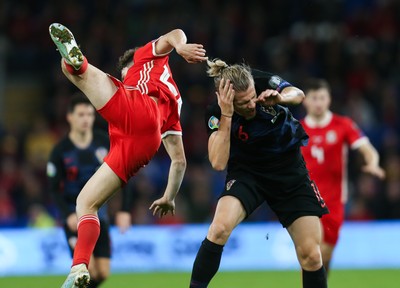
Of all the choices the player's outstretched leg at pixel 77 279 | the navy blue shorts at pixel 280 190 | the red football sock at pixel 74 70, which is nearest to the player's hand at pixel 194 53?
the red football sock at pixel 74 70

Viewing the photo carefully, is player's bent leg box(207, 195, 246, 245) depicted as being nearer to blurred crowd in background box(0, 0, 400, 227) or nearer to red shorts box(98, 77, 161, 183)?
red shorts box(98, 77, 161, 183)

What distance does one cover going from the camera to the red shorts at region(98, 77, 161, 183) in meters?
6.08

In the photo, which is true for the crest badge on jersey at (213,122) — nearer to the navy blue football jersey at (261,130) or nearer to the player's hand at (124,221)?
the navy blue football jersey at (261,130)

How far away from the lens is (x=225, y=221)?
6180 millimetres

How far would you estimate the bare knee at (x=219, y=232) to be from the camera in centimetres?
618

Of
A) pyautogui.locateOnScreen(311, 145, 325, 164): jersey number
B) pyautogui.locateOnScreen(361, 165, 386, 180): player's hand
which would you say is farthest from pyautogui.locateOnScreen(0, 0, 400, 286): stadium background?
pyautogui.locateOnScreen(361, 165, 386, 180): player's hand

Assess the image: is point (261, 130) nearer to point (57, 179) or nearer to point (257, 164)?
point (257, 164)

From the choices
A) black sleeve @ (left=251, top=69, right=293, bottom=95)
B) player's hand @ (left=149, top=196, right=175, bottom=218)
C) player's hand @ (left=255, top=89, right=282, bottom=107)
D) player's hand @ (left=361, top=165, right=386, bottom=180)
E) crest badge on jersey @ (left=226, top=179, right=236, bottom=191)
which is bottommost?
player's hand @ (left=149, top=196, right=175, bottom=218)

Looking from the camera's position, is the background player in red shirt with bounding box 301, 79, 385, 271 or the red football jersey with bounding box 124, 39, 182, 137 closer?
the red football jersey with bounding box 124, 39, 182, 137

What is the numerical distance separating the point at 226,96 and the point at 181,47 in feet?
1.64

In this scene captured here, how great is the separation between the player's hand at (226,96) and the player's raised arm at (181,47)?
0.23 meters

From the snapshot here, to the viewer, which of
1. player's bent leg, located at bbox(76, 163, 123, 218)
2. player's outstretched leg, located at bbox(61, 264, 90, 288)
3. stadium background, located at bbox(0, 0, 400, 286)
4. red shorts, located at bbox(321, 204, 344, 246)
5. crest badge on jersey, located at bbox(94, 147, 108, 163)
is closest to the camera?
player's outstretched leg, located at bbox(61, 264, 90, 288)

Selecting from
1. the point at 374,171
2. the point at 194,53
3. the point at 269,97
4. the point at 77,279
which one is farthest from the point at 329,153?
the point at 77,279

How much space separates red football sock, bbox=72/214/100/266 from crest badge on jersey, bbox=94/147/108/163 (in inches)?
83.7
